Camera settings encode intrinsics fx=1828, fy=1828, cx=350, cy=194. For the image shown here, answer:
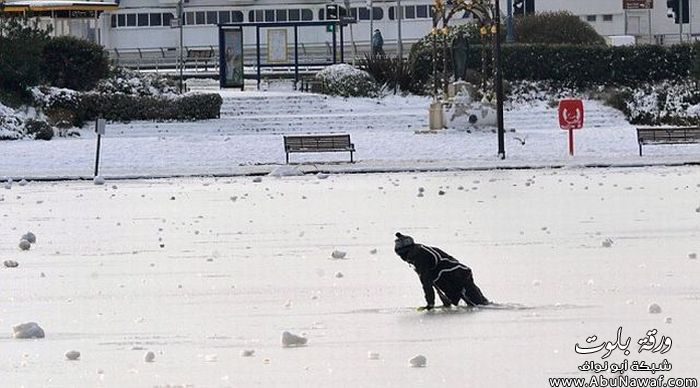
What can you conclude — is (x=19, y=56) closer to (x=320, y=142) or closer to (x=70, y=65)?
(x=70, y=65)

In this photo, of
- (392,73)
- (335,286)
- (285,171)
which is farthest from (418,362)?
(392,73)

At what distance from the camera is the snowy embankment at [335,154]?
3838cm

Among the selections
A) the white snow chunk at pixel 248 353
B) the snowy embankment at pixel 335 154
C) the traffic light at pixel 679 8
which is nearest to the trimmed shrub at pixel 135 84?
the snowy embankment at pixel 335 154

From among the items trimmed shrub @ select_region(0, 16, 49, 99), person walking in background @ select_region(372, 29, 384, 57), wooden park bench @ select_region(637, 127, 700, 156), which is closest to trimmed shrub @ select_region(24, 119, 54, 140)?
trimmed shrub @ select_region(0, 16, 49, 99)

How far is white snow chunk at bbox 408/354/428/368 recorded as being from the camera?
34.4ft

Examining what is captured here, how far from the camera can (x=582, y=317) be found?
12.5 m

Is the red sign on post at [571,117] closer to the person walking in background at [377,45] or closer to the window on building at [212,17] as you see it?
the person walking in background at [377,45]

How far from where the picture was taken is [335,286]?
15.3 meters

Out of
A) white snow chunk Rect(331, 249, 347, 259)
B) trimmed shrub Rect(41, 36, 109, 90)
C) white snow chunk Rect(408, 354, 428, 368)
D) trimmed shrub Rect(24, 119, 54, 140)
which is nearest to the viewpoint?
white snow chunk Rect(408, 354, 428, 368)

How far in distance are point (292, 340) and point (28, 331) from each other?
1867 mm

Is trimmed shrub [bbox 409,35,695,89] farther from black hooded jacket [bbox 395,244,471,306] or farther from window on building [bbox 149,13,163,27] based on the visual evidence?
black hooded jacket [bbox 395,244,471,306]

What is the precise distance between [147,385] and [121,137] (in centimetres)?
3714

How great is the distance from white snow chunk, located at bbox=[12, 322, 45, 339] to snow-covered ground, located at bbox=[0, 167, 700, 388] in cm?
14

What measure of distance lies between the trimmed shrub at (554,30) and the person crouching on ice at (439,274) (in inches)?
1923
